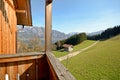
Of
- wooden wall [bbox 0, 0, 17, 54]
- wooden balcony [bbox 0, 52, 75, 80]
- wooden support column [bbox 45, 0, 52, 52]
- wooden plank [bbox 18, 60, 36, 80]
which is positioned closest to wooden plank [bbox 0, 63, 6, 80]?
wooden balcony [bbox 0, 52, 75, 80]

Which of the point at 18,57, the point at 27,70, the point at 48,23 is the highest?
the point at 48,23

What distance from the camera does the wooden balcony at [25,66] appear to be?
204 cm

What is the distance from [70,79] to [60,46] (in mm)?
48331

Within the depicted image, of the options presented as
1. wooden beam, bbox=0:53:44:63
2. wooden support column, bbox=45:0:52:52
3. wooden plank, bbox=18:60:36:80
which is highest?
wooden support column, bbox=45:0:52:52

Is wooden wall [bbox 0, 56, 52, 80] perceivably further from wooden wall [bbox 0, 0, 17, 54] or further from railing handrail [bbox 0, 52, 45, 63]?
wooden wall [bbox 0, 0, 17, 54]

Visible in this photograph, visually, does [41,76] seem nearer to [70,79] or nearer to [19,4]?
[70,79]

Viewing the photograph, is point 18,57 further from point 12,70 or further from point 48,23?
point 48,23

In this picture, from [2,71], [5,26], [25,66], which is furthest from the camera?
[5,26]

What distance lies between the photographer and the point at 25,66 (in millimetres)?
2174

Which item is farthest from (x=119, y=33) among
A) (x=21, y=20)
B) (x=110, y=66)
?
(x=21, y=20)

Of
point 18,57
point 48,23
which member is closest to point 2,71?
point 18,57

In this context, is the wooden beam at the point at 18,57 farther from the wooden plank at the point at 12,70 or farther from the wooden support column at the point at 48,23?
the wooden support column at the point at 48,23

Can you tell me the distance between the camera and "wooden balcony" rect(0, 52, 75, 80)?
204 centimetres

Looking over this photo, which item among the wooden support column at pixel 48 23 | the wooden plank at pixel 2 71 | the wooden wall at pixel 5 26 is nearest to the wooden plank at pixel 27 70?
the wooden plank at pixel 2 71
